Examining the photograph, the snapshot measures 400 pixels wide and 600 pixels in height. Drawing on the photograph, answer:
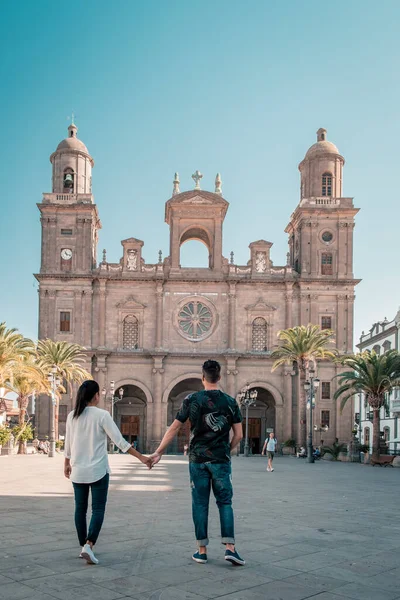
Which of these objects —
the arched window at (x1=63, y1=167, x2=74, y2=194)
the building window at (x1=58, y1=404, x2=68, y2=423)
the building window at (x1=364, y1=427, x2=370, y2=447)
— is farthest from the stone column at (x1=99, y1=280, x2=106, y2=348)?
the building window at (x1=364, y1=427, x2=370, y2=447)

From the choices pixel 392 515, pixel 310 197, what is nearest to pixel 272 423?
pixel 310 197

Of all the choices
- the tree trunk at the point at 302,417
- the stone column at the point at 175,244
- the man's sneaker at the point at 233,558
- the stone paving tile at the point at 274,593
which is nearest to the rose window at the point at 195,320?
the stone column at the point at 175,244

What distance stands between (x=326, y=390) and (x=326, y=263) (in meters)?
10.1

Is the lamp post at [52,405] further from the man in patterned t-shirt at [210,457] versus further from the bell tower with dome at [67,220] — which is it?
the man in patterned t-shirt at [210,457]

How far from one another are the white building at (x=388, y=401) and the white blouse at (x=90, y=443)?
→ 1859 inches

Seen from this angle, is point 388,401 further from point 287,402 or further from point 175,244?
point 175,244

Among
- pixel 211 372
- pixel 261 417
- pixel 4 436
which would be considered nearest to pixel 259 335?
pixel 261 417

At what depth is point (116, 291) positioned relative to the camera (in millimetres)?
57750

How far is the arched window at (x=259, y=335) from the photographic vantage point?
57.4m

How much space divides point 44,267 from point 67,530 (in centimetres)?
4791

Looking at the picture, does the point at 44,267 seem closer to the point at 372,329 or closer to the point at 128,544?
the point at 372,329

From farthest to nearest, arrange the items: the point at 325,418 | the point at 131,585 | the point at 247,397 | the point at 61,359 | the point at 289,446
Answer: the point at 325,418 → the point at 247,397 → the point at 289,446 → the point at 61,359 → the point at 131,585

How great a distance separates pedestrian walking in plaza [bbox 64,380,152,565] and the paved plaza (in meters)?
0.60

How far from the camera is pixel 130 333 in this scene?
57.5 metres
